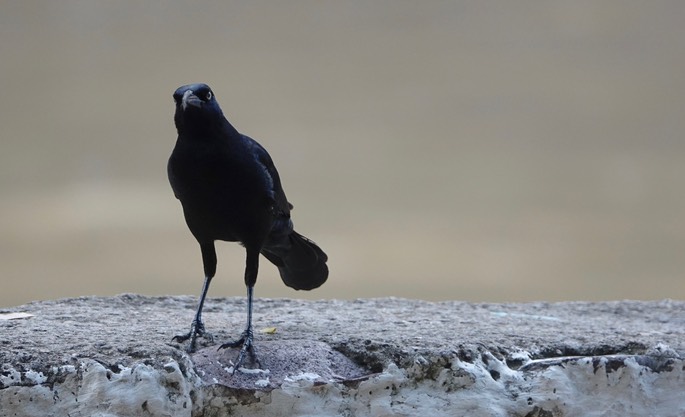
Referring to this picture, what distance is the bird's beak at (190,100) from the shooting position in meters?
3.85

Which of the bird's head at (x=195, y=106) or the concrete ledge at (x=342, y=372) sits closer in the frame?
the concrete ledge at (x=342, y=372)

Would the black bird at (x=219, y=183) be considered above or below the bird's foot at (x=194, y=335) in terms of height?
above

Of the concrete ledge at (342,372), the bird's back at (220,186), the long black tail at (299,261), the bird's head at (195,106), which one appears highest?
the bird's head at (195,106)

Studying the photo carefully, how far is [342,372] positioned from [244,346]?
14.7 inches

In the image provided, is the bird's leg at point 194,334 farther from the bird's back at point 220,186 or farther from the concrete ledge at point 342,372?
the bird's back at point 220,186

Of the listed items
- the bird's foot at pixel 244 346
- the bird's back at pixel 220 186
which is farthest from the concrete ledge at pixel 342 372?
the bird's back at pixel 220 186

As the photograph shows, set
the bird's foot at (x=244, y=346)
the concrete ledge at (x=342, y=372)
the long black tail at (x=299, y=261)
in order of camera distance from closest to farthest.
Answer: the concrete ledge at (x=342, y=372) → the bird's foot at (x=244, y=346) → the long black tail at (x=299, y=261)

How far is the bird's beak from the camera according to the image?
12.6ft

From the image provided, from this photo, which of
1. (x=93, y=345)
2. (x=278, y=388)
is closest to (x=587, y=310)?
(x=278, y=388)

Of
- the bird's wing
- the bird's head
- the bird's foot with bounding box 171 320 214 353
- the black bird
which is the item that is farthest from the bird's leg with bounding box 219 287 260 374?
A: the bird's head

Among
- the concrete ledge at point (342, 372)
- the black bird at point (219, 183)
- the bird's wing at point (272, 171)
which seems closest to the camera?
the concrete ledge at point (342, 372)

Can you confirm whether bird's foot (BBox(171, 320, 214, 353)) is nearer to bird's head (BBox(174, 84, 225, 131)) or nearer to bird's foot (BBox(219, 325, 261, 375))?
bird's foot (BBox(219, 325, 261, 375))

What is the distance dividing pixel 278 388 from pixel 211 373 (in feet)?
0.83

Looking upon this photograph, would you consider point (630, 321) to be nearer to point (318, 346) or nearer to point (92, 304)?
point (318, 346)
